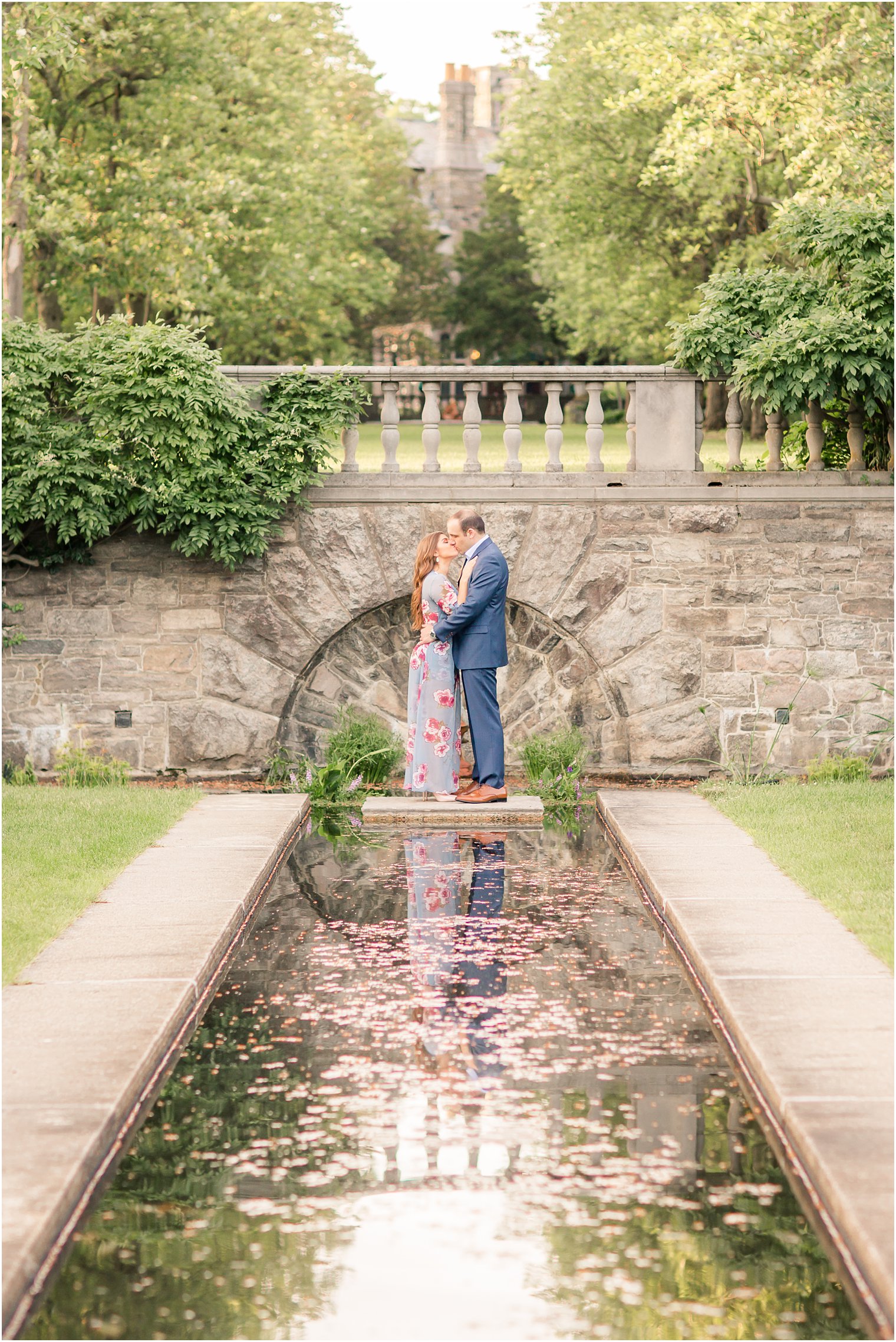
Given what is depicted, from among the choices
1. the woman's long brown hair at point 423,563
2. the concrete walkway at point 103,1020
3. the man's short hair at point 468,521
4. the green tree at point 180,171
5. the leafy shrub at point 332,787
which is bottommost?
the leafy shrub at point 332,787

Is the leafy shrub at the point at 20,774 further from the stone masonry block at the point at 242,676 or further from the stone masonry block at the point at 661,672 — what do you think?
the stone masonry block at the point at 661,672

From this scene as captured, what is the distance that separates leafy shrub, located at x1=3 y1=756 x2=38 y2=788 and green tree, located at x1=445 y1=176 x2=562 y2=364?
168 ft

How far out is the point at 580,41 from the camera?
34.9m

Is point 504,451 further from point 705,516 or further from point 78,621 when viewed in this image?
point 78,621

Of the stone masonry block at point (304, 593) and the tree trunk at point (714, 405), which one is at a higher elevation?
the tree trunk at point (714, 405)

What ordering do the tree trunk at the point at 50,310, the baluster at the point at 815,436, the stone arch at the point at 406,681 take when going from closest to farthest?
the baluster at the point at 815,436 < the stone arch at the point at 406,681 < the tree trunk at the point at 50,310

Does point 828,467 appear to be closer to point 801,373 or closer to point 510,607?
point 801,373

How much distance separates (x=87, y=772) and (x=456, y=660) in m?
3.31

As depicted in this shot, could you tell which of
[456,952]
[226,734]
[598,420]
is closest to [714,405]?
[598,420]

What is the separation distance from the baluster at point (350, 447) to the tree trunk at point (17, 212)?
409 inches

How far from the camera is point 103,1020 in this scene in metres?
5.95

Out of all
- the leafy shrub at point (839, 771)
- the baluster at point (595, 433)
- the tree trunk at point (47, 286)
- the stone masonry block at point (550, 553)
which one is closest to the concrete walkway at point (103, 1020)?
the stone masonry block at point (550, 553)

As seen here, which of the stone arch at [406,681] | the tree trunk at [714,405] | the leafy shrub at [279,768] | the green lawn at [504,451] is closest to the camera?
the leafy shrub at [279,768]

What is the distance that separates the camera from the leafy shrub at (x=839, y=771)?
41.8ft
